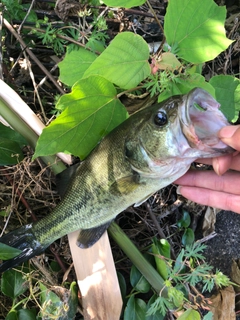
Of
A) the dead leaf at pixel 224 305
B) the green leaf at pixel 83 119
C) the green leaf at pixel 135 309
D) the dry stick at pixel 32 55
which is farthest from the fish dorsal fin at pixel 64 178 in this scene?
the dead leaf at pixel 224 305

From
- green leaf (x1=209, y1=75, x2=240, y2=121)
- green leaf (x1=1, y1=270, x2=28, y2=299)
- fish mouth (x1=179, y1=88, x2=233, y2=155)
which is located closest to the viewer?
fish mouth (x1=179, y1=88, x2=233, y2=155)

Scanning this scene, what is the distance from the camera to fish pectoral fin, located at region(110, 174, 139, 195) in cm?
184

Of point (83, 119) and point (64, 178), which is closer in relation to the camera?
point (83, 119)

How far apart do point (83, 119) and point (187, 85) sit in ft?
1.87

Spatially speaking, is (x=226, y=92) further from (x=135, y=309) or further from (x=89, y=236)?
(x=135, y=309)

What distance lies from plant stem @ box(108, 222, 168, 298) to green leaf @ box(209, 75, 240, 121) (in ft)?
3.28

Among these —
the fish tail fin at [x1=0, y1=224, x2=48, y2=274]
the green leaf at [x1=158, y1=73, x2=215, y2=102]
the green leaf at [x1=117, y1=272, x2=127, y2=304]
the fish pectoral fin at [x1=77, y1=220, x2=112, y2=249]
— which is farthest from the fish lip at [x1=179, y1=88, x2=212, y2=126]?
the green leaf at [x1=117, y1=272, x2=127, y2=304]

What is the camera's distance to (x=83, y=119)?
→ 1.79 meters

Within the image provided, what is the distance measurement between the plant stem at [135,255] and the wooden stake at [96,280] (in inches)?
2.9

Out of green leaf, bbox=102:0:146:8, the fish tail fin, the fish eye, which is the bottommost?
the fish tail fin

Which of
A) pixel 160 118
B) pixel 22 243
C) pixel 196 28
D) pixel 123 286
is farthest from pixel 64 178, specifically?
pixel 196 28

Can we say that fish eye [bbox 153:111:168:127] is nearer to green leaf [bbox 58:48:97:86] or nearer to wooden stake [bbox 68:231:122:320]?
green leaf [bbox 58:48:97:86]

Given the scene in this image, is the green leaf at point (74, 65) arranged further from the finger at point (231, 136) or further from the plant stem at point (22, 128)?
the finger at point (231, 136)

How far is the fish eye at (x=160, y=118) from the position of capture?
1625 millimetres
